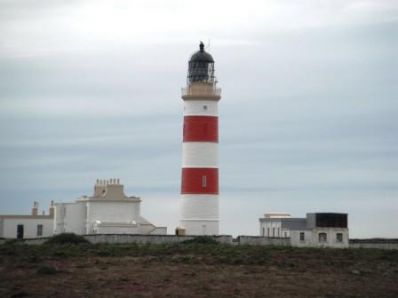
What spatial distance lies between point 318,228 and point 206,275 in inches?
771

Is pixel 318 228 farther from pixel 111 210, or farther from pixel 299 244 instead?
pixel 111 210

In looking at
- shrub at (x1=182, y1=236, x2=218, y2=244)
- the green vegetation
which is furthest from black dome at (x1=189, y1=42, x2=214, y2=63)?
the green vegetation

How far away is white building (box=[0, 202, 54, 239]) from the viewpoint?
6081 centimetres

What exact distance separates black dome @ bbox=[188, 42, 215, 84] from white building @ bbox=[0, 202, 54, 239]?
1259 cm

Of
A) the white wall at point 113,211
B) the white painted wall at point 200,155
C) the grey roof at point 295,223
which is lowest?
the grey roof at point 295,223

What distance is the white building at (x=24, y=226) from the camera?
60812 mm

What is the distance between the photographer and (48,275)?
Result: 34.8 meters

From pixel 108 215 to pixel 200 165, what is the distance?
7.16 metres

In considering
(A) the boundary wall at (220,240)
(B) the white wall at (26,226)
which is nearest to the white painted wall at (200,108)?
(A) the boundary wall at (220,240)

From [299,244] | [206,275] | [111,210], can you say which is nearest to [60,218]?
[111,210]

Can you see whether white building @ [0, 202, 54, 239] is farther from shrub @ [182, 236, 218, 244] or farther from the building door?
shrub @ [182, 236, 218, 244]

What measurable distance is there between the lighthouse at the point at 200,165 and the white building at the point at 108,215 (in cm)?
438

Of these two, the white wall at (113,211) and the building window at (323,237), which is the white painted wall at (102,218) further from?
the building window at (323,237)

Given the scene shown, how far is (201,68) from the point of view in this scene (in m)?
55.7
